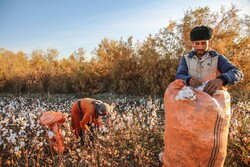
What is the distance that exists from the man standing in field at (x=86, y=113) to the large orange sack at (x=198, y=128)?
75.9 inches

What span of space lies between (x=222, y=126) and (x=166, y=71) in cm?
648

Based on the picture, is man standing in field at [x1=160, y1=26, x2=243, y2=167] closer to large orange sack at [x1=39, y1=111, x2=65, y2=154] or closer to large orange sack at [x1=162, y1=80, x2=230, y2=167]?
large orange sack at [x1=162, y1=80, x2=230, y2=167]

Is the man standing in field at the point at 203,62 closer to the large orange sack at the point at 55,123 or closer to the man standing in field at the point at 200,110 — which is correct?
the man standing in field at the point at 200,110

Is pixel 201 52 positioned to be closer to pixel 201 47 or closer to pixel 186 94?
pixel 201 47

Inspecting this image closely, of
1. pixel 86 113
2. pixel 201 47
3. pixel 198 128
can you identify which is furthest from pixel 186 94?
pixel 86 113

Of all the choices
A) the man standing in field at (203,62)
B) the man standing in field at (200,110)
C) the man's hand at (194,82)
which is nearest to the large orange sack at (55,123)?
the man standing in field at (200,110)

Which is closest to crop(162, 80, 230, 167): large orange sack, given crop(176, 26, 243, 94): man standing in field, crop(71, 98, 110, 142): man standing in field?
crop(176, 26, 243, 94): man standing in field

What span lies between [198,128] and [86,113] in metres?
2.39

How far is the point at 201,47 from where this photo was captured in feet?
8.49

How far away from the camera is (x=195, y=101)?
2350 mm

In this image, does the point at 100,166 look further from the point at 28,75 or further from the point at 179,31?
the point at 28,75

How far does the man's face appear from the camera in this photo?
8.41ft

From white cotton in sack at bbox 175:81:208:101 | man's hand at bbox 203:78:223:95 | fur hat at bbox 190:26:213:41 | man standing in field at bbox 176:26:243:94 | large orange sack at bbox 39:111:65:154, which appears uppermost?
fur hat at bbox 190:26:213:41

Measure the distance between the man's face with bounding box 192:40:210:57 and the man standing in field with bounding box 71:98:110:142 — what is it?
81.8 inches
